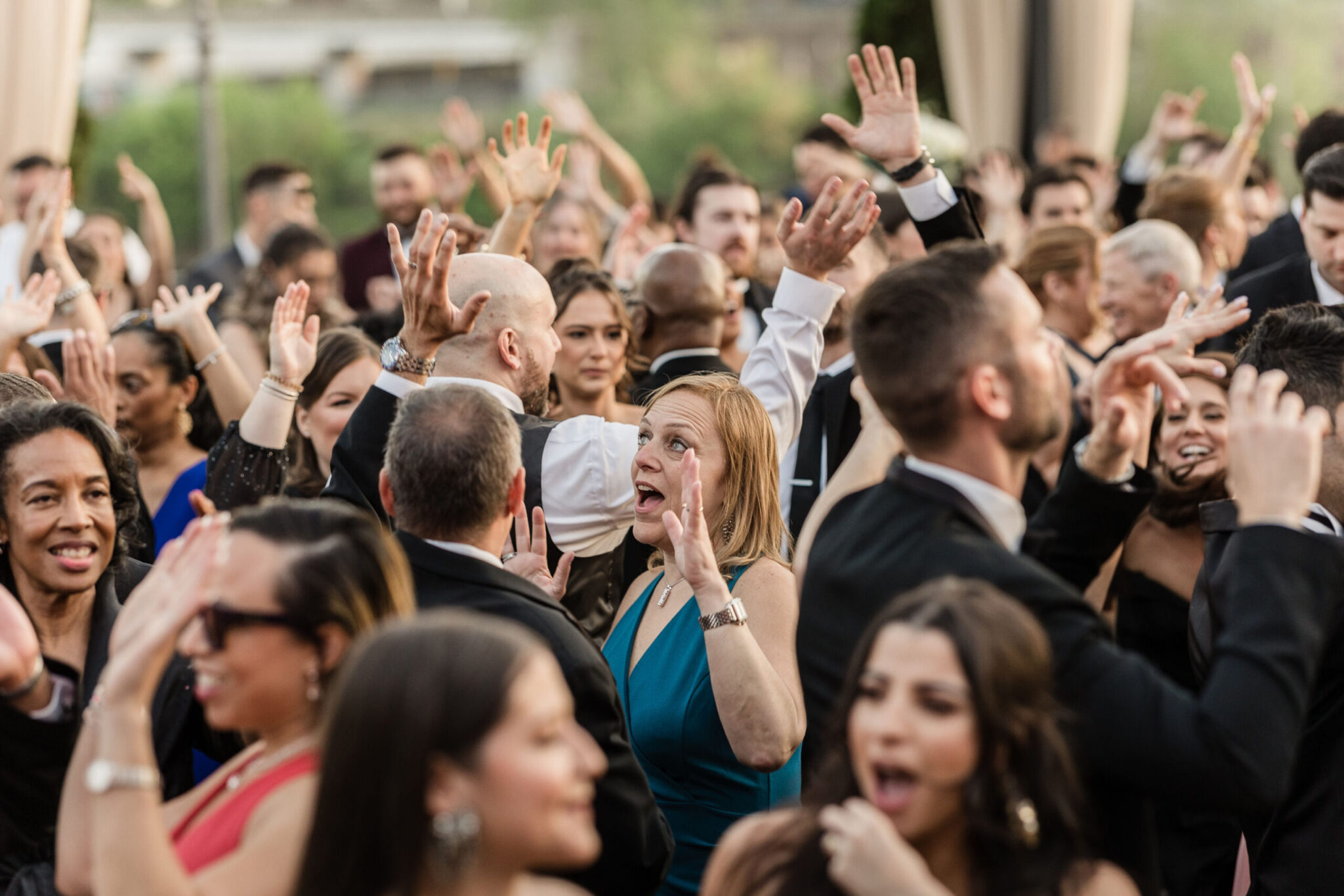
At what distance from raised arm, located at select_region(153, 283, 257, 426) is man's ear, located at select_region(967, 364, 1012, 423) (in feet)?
11.0

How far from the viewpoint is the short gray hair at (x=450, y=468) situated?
2.77 metres

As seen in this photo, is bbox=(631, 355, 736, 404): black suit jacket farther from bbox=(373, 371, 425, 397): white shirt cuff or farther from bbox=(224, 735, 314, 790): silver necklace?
bbox=(224, 735, 314, 790): silver necklace

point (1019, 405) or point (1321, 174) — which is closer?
point (1019, 405)

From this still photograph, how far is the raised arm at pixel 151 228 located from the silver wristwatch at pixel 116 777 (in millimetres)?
7072

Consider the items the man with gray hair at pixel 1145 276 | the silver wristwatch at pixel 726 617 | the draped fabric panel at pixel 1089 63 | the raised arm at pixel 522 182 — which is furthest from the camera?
the draped fabric panel at pixel 1089 63

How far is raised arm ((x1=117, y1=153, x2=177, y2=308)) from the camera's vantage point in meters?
8.80

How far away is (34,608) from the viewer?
322cm

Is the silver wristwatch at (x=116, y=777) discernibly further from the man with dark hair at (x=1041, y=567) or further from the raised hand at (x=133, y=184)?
the raised hand at (x=133, y=184)

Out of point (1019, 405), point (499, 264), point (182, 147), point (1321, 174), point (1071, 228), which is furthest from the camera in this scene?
point (182, 147)

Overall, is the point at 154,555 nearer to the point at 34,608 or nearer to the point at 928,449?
the point at 34,608

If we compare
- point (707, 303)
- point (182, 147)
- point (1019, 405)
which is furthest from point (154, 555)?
point (182, 147)

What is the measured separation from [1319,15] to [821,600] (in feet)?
144

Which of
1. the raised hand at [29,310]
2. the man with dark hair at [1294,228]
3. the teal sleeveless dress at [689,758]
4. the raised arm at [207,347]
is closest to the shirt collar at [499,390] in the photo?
the teal sleeveless dress at [689,758]

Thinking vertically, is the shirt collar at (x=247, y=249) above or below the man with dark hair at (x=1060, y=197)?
above
